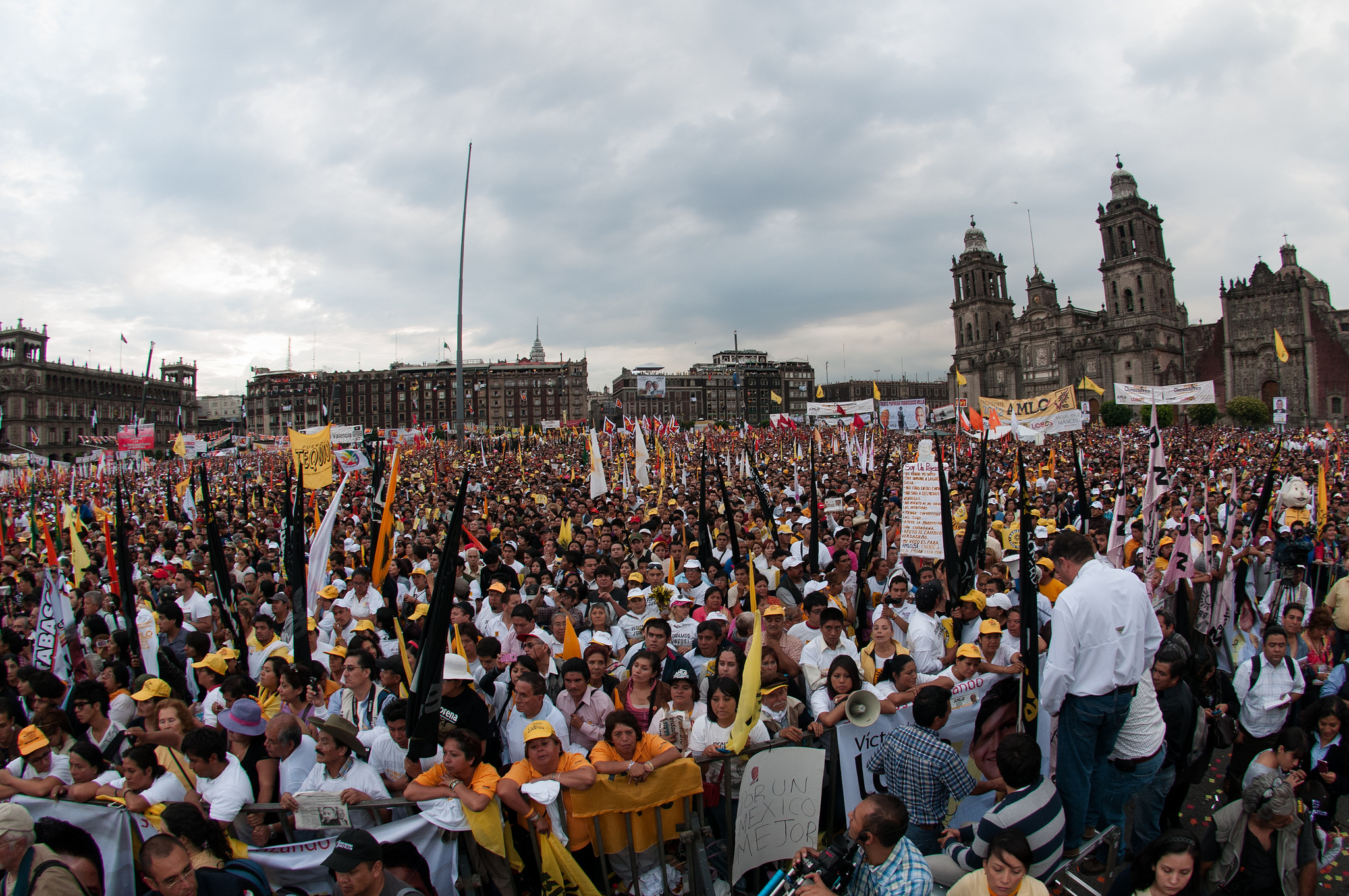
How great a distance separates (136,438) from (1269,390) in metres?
83.2

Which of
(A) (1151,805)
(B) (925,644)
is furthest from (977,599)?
(A) (1151,805)

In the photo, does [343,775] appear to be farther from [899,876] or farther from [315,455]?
[315,455]

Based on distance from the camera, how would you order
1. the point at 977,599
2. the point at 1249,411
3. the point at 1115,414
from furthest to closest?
the point at 1115,414 → the point at 1249,411 → the point at 977,599

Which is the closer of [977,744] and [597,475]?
[977,744]

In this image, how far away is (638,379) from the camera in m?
90.8

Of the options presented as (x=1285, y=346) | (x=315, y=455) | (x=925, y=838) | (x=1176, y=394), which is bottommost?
(x=925, y=838)

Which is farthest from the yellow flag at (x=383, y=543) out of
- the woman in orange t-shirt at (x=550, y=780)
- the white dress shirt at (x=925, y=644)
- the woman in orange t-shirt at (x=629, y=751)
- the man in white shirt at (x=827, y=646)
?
the white dress shirt at (x=925, y=644)

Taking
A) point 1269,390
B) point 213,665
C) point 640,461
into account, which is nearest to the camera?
point 213,665

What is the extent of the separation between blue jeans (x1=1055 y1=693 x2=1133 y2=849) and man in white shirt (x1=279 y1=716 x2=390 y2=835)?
3.79 m

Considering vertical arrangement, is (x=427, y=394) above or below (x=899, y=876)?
above

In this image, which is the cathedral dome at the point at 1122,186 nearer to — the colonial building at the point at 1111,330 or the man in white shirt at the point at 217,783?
the colonial building at the point at 1111,330

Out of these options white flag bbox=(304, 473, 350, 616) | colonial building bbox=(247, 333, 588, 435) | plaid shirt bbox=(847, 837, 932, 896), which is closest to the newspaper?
plaid shirt bbox=(847, 837, 932, 896)

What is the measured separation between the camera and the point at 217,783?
392 cm

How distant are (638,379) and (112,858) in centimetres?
8793
